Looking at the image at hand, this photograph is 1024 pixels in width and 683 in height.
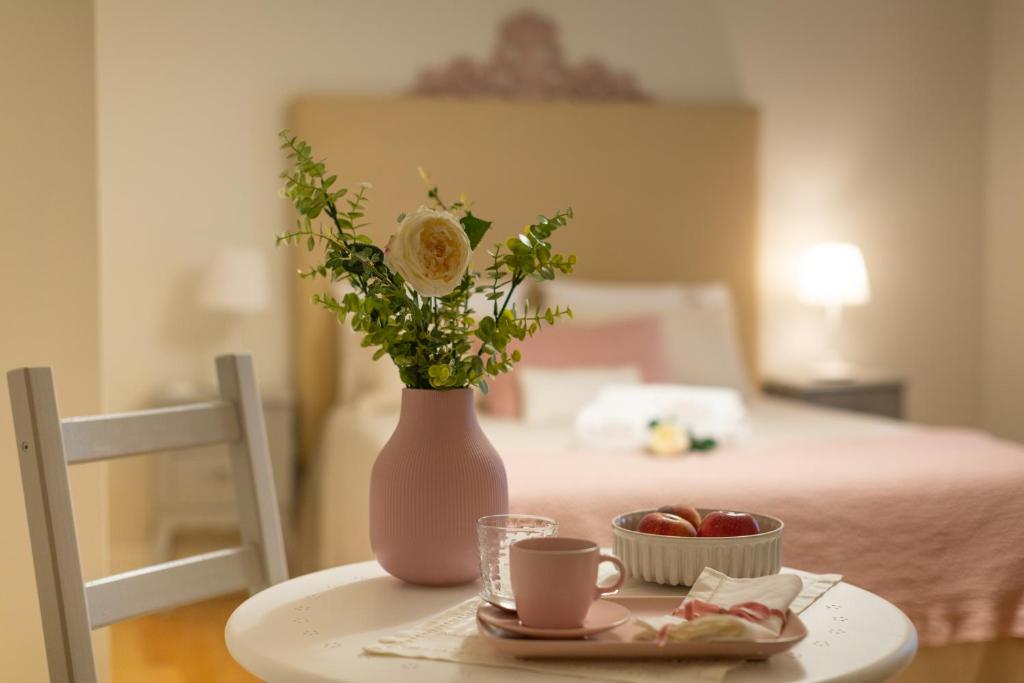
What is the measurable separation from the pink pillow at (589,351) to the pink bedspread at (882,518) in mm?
1080

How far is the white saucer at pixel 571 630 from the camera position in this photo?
1.08m

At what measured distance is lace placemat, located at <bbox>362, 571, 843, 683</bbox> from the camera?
1032mm

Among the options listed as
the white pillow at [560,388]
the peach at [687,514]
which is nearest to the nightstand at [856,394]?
the white pillow at [560,388]

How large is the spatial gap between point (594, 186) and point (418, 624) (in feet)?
10.7

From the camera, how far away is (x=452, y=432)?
134 centimetres

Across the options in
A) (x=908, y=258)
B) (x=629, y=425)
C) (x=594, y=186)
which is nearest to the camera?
(x=629, y=425)

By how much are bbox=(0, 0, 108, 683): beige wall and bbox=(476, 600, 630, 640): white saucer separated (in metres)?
1.31

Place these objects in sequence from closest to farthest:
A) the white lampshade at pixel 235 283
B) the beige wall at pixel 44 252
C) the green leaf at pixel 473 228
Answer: the green leaf at pixel 473 228 < the beige wall at pixel 44 252 < the white lampshade at pixel 235 283

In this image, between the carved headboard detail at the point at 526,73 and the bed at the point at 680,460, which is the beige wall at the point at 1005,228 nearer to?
the bed at the point at 680,460

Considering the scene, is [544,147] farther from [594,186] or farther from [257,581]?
[257,581]

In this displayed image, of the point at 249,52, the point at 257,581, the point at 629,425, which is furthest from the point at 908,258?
the point at 257,581

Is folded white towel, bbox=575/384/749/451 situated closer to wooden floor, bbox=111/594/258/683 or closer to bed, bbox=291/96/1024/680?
bed, bbox=291/96/1024/680

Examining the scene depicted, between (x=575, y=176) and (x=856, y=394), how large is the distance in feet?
4.38

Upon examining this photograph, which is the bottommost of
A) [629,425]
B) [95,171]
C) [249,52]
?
[629,425]
